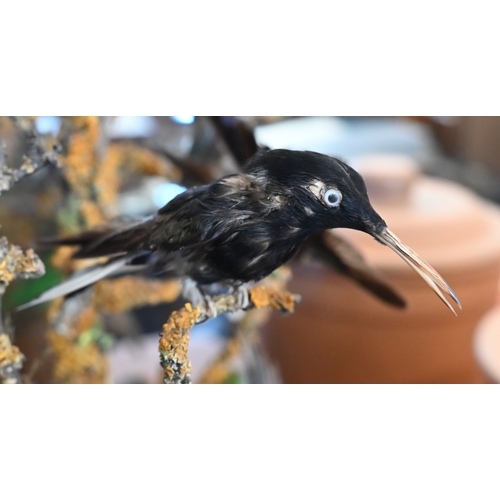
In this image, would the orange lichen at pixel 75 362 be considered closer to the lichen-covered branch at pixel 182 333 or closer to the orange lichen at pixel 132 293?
the orange lichen at pixel 132 293

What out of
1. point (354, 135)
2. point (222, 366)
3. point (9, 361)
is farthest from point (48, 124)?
point (354, 135)

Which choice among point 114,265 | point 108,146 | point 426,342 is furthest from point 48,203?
point 426,342

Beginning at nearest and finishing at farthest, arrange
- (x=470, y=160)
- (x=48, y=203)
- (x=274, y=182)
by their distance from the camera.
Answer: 1. (x=274, y=182)
2. (x=48, y=203)
3. (x=470, y=160)

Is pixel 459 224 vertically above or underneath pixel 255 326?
above

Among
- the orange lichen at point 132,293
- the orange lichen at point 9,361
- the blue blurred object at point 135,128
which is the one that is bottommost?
the orange lichen at point 9,361

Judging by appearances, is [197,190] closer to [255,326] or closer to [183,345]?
[183,345]

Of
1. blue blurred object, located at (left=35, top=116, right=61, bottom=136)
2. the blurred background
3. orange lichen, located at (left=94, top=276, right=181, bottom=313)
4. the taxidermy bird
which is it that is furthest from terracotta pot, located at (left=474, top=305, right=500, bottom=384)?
blue blurred object, located at (left=35, top=116, right=61, bottom=136)

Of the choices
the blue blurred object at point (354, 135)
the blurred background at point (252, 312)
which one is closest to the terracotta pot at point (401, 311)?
the blurred background at point (252, 312)

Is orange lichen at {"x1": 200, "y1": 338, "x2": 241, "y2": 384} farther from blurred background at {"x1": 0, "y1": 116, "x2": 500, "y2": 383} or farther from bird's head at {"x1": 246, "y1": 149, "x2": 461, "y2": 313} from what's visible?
bird's head at {"x1": 246, "y1": 149, "x2": 461, "y2": 313}
